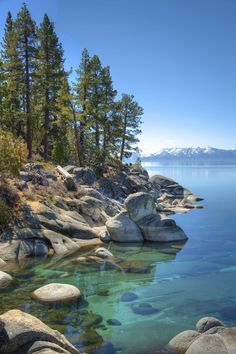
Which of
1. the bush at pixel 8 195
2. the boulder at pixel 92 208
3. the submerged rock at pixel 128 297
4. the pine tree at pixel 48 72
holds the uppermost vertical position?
the pine tree at pixel 48 72

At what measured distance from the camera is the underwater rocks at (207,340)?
38.9 feet

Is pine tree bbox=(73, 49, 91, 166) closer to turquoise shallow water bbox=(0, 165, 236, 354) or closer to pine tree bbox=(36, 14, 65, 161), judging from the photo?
pine tree bbox=(36, 14, 65, 161)

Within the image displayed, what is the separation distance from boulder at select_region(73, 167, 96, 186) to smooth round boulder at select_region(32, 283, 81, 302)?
23429 mm

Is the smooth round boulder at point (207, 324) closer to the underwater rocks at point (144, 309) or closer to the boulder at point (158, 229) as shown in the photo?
the underwater rocks at point (144, 309)

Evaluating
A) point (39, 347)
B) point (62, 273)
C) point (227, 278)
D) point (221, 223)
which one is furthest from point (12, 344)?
point (221, 223)

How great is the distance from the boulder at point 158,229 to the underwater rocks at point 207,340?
53.7ft

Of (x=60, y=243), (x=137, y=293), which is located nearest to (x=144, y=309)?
(x=137, y=293)

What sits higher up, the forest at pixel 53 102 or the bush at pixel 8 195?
the forest at pixel 53 102

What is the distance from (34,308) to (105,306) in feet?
10.5

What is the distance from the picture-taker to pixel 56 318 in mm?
15469

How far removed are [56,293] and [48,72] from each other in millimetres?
33661

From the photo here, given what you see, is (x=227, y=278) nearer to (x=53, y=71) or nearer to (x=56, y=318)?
(x=56, y=318)

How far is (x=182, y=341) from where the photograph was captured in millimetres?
13070

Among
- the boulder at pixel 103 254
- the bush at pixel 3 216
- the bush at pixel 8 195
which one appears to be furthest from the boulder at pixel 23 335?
the bush at pixel 8 195
